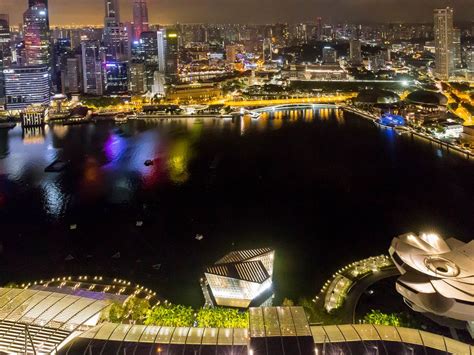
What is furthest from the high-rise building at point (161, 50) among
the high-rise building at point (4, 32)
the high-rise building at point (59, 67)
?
the high-rise building at point (4, 32)

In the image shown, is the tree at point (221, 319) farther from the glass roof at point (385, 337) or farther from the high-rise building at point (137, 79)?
the high-rise building at point (137, 79)

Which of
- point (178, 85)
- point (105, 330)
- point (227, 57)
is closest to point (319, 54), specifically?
point (227, 57)

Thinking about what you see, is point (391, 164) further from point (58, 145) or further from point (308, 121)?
point (58, 145)

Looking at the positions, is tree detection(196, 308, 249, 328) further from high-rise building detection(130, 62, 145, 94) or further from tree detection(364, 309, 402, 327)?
high-rise building detection(130, 62, 145, 94)

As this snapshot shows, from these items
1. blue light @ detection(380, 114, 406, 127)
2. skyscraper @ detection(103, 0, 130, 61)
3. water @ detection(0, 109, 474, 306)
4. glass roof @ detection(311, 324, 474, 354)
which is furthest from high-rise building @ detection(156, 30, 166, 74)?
glass roof @ detection(311, 324, 474, 354)

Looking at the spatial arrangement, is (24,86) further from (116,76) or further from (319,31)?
(319,31)

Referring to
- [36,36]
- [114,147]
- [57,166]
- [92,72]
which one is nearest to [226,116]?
[114,147]
